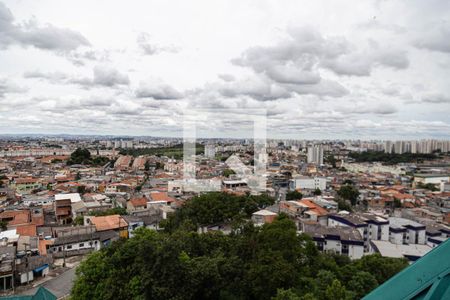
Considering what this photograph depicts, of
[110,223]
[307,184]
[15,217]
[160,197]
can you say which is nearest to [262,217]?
[110,223]

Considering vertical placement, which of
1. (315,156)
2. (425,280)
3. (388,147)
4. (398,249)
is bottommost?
(398,249)

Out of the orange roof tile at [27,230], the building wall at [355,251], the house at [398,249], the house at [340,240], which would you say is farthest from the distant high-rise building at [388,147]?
the orange roof tile at [27,230]

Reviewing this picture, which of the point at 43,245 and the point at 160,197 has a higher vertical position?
the point at 160,197

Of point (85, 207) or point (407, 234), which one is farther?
point (85, 207)

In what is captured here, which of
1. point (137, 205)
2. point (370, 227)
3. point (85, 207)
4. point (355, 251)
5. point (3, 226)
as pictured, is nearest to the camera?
point (355, 251)

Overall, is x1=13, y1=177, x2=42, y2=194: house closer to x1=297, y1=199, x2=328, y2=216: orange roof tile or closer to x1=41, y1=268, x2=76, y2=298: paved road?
x1=41, y1=268, x2=76, y2=298: paved road

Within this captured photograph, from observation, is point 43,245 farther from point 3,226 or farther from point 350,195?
point 350,195

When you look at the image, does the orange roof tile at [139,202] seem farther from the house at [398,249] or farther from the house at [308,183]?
the house at [308,183]

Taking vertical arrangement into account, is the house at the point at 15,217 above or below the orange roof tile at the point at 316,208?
below

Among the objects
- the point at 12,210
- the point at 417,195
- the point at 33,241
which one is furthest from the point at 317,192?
the point at 12,210
